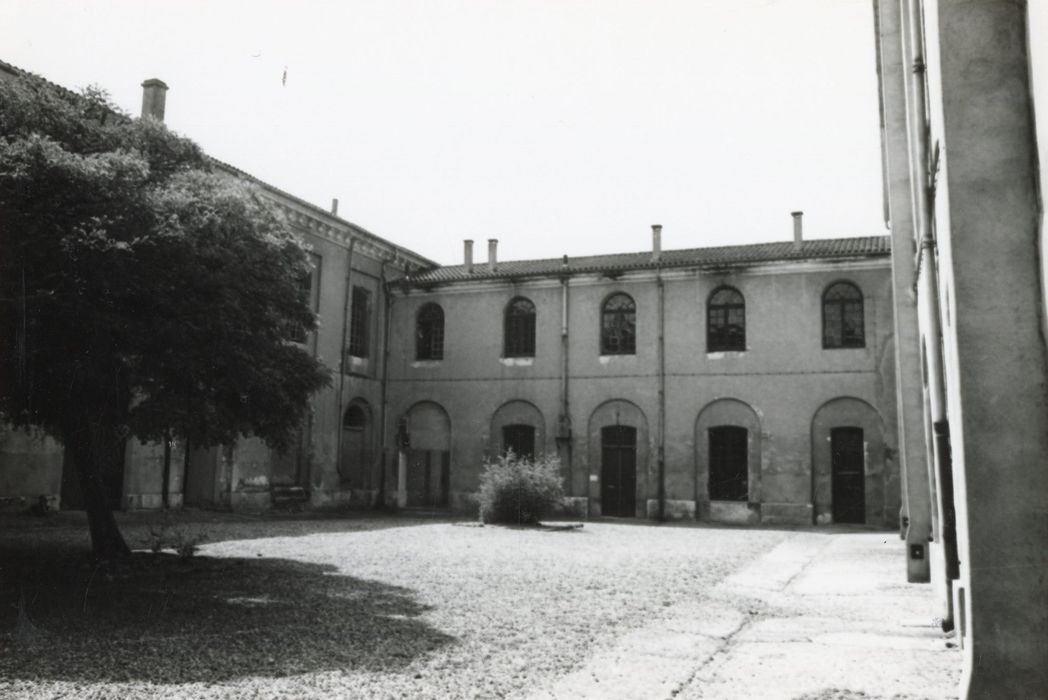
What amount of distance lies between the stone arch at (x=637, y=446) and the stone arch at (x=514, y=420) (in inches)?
65.5

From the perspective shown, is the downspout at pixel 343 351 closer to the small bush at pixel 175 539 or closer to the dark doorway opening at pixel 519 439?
the dark doorway opening at pixel 519 439

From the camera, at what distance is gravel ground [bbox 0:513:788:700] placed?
18.0 feet

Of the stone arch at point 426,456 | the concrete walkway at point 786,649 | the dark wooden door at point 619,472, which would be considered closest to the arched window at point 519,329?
the stone arch at point 426,456

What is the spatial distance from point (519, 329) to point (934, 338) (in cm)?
1893

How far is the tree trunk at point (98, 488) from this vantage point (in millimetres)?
9609

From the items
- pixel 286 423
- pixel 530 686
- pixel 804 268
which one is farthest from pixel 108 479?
pixel 804 268

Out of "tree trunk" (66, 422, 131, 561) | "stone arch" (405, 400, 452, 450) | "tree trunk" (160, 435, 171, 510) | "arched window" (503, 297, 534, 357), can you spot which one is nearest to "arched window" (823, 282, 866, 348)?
"arched window" (503, 297, 534, 357)

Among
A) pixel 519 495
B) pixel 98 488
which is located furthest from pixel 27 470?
pixel 519 495

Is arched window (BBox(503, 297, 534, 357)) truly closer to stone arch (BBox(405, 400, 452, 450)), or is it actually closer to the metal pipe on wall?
stone arch (BBox(405, 400, 452, 450))

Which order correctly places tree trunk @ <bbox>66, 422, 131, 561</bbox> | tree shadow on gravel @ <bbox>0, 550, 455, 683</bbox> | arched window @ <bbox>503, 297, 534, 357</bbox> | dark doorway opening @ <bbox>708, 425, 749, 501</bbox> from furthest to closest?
arched window @ <bbox>503, 297, 534, 357</bbox> < dark doorway opening @ <bbox>708, 425, 749, 501</bbox> < tree trunk @ <bbox>66, 422, 131, 561</bbox> < tree shadow on gravel @ <bbox>0, 550, 455, 683</bbox>

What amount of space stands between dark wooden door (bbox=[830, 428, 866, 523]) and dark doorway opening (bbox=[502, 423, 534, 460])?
8679 millimetres

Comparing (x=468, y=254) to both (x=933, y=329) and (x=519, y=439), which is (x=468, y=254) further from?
(x=933, y=329)

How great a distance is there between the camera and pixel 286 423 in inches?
388

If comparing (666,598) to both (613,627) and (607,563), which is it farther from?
(607,563)
